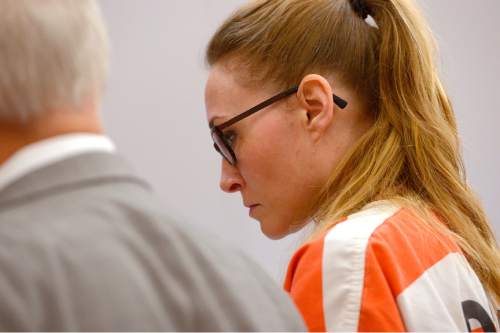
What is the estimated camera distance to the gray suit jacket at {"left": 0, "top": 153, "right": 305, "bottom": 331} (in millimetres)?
693

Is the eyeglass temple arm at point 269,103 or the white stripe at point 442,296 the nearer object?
the white stripe at point 442,296

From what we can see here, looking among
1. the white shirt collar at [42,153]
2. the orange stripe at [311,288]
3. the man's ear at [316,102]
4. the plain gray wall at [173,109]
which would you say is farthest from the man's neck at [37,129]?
the plain gray wall at [173,109]

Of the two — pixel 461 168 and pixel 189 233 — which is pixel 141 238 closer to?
pixel 189 233

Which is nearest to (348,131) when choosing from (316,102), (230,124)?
(316,102)

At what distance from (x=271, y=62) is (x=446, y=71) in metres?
1.74

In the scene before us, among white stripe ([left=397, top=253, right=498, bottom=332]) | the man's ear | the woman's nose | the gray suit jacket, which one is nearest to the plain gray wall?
the woman's nose

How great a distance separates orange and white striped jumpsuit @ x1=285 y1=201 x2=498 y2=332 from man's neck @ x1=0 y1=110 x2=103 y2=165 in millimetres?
498

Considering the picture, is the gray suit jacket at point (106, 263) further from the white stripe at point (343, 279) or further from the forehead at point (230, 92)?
the forehead at point (230, 92)

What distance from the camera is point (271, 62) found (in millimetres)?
1494

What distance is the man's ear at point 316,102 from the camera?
143cm

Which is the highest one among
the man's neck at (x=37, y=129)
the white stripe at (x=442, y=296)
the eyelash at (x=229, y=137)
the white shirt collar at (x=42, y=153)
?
the man's neck at (x=37, y=129)

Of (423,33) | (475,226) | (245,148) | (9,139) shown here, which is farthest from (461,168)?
(9,139)

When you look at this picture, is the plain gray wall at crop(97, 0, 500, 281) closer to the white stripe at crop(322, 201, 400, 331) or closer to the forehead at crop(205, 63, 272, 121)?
the forehead at crop(205, 63, 272, 121)

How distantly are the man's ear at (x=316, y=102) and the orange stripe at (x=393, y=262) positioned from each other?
0.23m
